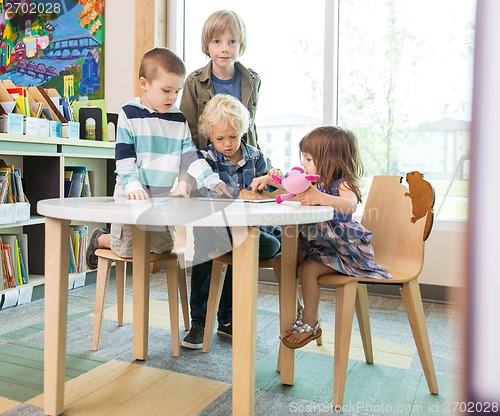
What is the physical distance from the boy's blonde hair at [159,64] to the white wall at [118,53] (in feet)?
6.52

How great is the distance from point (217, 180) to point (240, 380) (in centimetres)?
77

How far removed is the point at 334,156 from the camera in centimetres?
169

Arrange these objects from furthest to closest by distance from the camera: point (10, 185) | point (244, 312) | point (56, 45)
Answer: point (56, 45)
point (10, 185)
point (244, 312)

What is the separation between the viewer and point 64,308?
4.84 ft

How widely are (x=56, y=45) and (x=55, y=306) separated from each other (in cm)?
302

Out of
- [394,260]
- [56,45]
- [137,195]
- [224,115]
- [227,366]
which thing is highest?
[56,45]

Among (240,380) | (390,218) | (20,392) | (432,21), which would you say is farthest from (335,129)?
(432,21)

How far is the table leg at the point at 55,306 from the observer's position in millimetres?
1448

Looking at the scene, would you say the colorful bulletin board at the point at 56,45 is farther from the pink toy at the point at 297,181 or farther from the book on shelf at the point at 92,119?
the pink toy at the point at 297,181

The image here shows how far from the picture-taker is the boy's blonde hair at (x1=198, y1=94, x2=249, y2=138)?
183 cm

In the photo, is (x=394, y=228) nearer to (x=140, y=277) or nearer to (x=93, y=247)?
(x=140, y=277)

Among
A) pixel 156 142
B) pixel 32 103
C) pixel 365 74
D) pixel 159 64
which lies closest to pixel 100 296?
pixel 156 142

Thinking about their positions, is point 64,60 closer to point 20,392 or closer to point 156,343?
point 156,343

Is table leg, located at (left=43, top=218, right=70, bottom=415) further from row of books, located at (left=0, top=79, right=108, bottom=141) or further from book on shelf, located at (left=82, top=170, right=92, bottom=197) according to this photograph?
book on shelf, located at (left=82, top=170, right=92, bottom=197)
